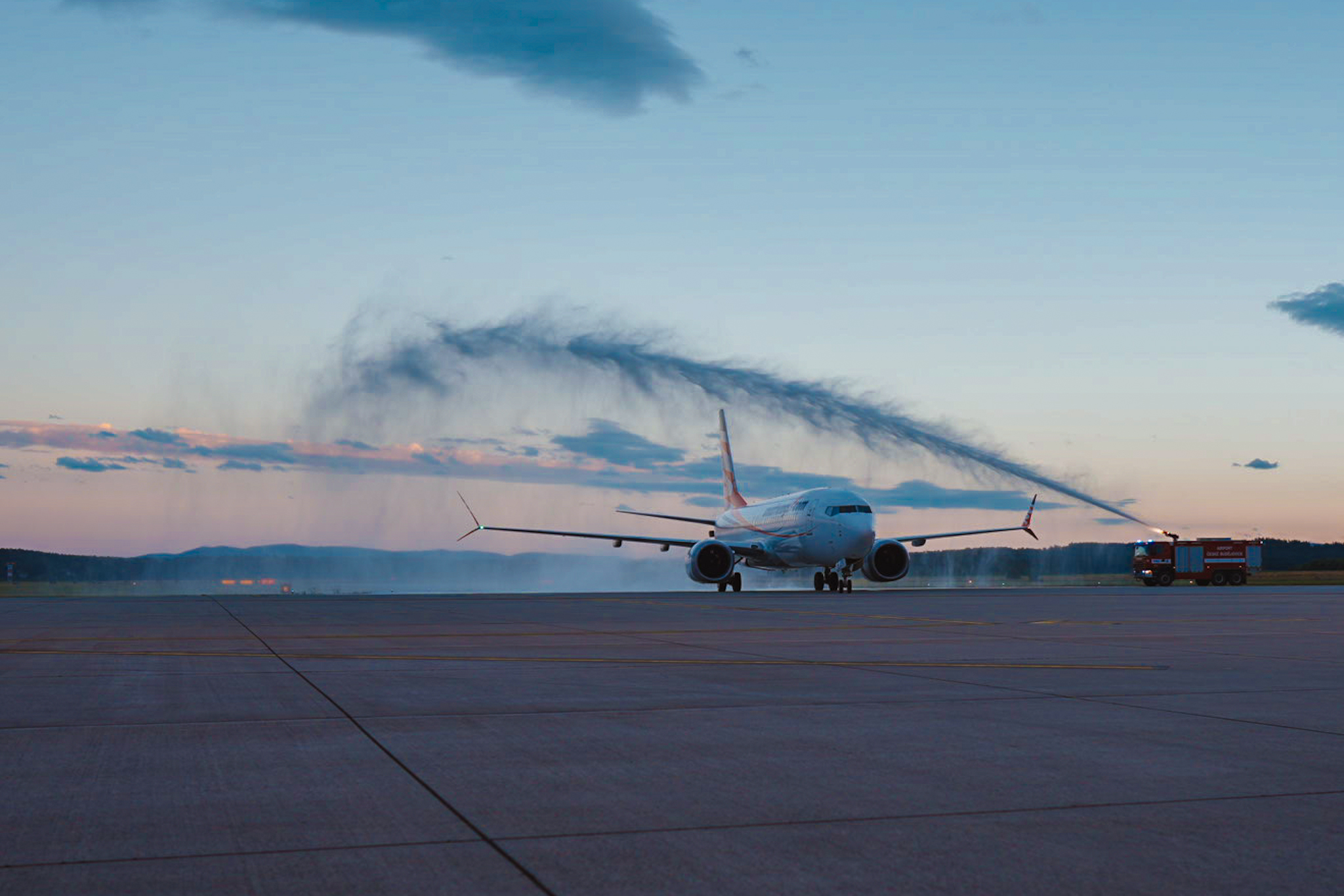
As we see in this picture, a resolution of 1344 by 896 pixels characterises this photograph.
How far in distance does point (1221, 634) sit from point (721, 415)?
57.0m

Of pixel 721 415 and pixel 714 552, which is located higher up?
pixel 721 415

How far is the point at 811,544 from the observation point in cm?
5172

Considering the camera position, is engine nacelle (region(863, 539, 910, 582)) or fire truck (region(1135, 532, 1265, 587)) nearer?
engine nacelle (region(863, 539, 910, 582))

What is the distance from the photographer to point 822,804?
6.71m

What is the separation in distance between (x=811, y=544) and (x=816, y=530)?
0.79m

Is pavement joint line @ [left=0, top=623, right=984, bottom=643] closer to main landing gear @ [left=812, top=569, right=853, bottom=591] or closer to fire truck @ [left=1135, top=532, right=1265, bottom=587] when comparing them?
main landing gear @ [left=812, top=569, right=853, bottom=591]

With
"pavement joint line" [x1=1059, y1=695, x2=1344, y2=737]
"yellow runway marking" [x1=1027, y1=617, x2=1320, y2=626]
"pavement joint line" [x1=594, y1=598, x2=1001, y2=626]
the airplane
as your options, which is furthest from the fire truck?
"pavement joint line" [x1=1059, y1=695, x2=1344, y2=737]

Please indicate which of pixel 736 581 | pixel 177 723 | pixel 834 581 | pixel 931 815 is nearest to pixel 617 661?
pixel 177 723

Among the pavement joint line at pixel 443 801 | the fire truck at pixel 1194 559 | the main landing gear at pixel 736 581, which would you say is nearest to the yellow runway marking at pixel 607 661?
the pavement joint line at pixel 443 801

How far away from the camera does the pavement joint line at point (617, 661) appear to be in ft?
49.5

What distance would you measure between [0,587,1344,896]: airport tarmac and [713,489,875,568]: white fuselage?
3277cm

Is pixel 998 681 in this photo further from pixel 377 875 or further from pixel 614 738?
pixel 377 875

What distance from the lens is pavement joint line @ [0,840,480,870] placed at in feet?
17.9

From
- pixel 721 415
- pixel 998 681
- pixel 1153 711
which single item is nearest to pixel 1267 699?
pixel 1153 711
